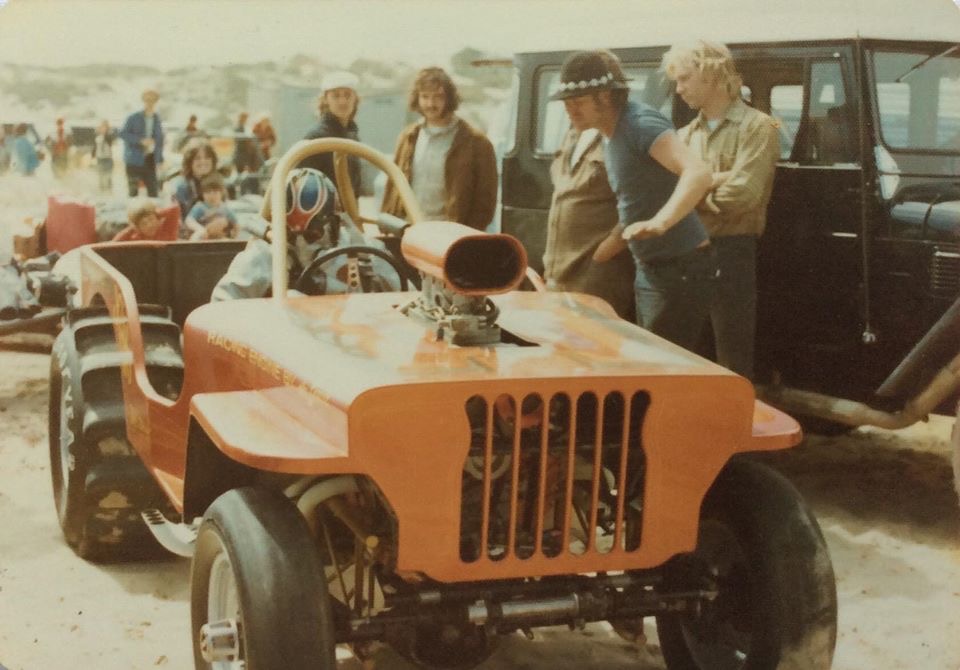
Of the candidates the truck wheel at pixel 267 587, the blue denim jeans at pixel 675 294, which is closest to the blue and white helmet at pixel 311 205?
the blue denim jeans at pixel 675 294

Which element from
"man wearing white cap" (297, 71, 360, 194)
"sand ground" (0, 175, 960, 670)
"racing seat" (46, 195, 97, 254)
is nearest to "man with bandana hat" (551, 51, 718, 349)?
"man wearing white cap" (297, 71, 360, 194)

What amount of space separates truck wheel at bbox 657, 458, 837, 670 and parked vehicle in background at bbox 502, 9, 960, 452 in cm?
78

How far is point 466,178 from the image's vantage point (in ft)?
8.82

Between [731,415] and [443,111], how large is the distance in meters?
0.95

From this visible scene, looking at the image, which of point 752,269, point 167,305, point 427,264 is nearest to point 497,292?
point 427,264

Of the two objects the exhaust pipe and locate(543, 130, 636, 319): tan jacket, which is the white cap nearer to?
locate(543, 130, 636, 319): tan jacket

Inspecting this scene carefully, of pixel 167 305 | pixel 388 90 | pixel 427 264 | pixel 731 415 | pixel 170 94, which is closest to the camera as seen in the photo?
pixel 731 415

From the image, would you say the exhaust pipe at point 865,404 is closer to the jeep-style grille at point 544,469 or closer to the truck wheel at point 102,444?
the jeep-style grille at point 544,469

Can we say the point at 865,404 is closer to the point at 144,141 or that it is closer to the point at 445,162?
the point at 445,162

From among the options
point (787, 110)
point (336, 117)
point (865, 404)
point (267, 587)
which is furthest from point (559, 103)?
point (267, 587)

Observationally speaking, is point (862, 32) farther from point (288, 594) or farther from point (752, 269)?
point (288, 594)

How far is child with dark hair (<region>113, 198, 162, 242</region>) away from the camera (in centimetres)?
266

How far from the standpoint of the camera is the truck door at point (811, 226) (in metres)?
2.85

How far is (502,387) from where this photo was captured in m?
1.79
